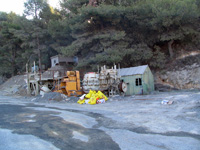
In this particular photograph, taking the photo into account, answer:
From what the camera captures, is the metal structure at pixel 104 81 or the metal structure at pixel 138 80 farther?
the metal structure at pixel 138 80

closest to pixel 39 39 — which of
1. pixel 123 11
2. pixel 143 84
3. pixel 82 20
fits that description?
pixel 82 20

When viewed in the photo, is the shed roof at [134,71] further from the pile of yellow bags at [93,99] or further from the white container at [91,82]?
the pile of yellow bags at [93,99]

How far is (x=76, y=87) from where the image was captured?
860 inches

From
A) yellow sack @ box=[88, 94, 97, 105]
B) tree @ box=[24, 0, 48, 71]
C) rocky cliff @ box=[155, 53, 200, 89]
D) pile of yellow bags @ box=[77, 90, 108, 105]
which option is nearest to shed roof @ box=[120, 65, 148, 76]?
rocky cliff @ box=[155, 53, 200, 89]

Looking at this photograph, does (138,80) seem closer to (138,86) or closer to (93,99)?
(138,86)

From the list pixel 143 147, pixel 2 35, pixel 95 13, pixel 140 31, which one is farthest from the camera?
pixel 2 35

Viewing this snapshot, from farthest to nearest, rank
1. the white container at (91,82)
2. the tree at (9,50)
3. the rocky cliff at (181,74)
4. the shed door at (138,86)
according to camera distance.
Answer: the tree at (9,50)
the rocky cliff at (181,74)
the shed door at (138,86)
the white container at (91,82)

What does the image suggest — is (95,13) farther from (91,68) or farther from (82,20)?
(91,68)

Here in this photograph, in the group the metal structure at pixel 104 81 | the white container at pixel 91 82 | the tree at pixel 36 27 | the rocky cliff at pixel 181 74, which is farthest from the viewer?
the tree at pixel 36 27

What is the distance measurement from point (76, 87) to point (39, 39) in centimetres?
2253

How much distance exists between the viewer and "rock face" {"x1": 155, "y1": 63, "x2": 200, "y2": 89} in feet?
88.5

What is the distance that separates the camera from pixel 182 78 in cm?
2802

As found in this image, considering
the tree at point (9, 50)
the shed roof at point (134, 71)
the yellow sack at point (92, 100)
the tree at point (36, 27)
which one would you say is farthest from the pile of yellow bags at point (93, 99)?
the tree at point (9, 50)

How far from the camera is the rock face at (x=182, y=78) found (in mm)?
26984
